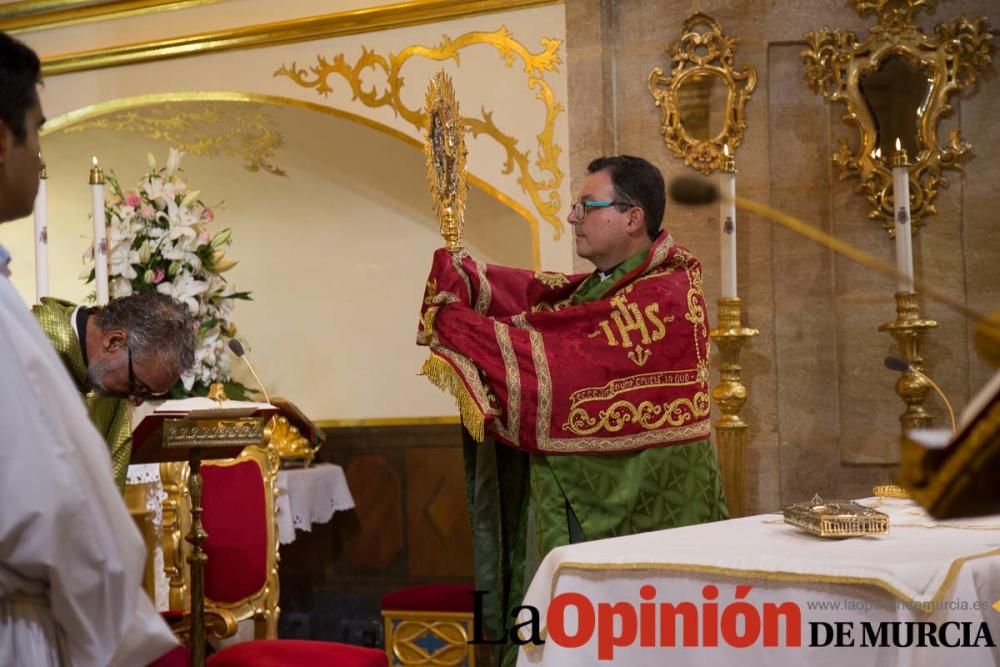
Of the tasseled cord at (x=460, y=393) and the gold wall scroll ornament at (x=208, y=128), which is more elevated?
the gold wall scroll ornament at (x=208, y=128)

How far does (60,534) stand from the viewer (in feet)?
4.98

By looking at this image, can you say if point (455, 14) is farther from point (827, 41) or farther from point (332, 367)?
point (332, 367)

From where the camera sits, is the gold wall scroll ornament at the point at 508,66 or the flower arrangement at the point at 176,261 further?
the gold wall scroll ornament at the point at 508,66

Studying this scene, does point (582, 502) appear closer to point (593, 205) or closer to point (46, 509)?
point (593, 205)

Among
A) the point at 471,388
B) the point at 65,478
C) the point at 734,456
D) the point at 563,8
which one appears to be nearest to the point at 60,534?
the point at 65,478

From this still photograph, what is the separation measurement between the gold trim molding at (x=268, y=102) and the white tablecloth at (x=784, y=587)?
284 centimetres

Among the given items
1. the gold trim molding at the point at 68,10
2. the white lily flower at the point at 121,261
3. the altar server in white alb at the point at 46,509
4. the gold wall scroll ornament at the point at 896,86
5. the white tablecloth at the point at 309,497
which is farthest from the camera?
the gold trim molding at the point at 68,10

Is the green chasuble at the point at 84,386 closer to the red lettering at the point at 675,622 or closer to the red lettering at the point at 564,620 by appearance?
the red lettering at the point at 564,620

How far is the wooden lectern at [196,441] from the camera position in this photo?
330cm

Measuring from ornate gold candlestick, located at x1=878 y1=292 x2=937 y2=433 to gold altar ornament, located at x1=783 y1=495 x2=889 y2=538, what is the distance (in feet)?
6.48

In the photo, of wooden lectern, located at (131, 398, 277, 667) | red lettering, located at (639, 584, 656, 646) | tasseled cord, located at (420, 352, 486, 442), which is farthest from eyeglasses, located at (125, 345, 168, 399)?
red lettering, located at (639, 584, 656, 646)

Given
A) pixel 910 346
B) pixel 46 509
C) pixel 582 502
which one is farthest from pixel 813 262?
pixel 46 509

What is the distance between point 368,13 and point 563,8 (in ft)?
3.01

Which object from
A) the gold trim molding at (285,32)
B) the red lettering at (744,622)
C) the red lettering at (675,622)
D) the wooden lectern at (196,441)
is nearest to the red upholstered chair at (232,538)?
the wooden lectern at (196,441)
